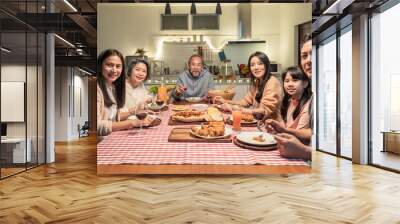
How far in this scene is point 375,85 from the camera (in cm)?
741

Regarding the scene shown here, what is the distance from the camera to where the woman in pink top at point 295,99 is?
610cm

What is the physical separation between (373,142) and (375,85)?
1.11 metres

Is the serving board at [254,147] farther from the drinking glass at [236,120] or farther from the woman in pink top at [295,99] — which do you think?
the woman in pink top at [295,99]

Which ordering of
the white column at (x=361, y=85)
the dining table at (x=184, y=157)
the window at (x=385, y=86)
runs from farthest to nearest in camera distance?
the white column at (x=361, y=85), the window at (x=385, y=86), the dining table at (x=184, y=157)

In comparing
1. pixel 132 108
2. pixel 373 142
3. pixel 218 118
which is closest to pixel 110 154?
pixel 132 108

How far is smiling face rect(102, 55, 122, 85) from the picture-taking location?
6.12 m

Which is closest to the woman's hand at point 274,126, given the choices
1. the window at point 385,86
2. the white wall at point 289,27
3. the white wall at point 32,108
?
the white wall at point 289,27

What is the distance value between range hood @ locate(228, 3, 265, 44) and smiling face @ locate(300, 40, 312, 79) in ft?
2.19

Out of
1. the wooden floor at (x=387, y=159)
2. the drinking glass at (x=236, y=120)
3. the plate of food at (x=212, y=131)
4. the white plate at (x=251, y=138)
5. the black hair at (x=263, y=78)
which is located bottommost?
the wooden floor at (x=387, y=159)

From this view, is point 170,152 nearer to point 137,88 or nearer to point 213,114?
point 213,114

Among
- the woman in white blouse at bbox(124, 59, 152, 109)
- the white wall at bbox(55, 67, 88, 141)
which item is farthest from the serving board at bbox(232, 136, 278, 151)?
the white wall at bbox(55, 67, 88, 141)

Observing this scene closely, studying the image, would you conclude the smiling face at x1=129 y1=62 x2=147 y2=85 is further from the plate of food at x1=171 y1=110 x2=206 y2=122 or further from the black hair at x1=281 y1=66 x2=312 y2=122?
the black hair at x1=281 y1=66 x2=312 y2=122

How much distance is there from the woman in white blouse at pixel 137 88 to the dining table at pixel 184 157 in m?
0.47

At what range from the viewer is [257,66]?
6117 mm
